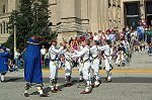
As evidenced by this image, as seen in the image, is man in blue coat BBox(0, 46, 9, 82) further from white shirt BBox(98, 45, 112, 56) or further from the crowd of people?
white shirt BBox(98, 45, 112, 56)

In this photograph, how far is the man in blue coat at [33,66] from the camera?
46.6ft

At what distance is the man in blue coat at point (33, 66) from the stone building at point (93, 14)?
2153cm

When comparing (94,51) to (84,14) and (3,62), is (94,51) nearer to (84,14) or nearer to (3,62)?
(3,62)

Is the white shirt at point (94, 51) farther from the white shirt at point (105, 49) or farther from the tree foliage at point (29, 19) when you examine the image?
the tree foliage at point (29, 19)

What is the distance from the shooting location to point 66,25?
36375 millimetres

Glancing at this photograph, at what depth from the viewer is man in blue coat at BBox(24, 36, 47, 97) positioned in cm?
1420

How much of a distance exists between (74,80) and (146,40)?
13.6 meters

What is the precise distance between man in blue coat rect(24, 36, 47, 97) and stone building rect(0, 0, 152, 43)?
70.6 feet

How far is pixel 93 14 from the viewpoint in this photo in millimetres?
40875

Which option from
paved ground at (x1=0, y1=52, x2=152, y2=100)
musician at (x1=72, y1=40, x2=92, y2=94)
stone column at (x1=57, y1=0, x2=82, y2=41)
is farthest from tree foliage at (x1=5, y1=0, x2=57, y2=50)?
musician at (x1=72, y1=40, x2=92, y2=94)

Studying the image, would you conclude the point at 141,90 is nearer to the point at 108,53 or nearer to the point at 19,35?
the point at 108,53

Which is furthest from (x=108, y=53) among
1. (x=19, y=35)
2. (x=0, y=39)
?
(x=0, y=39)

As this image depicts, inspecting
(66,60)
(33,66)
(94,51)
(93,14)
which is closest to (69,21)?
(93,14)

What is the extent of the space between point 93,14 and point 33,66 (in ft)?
88.9
